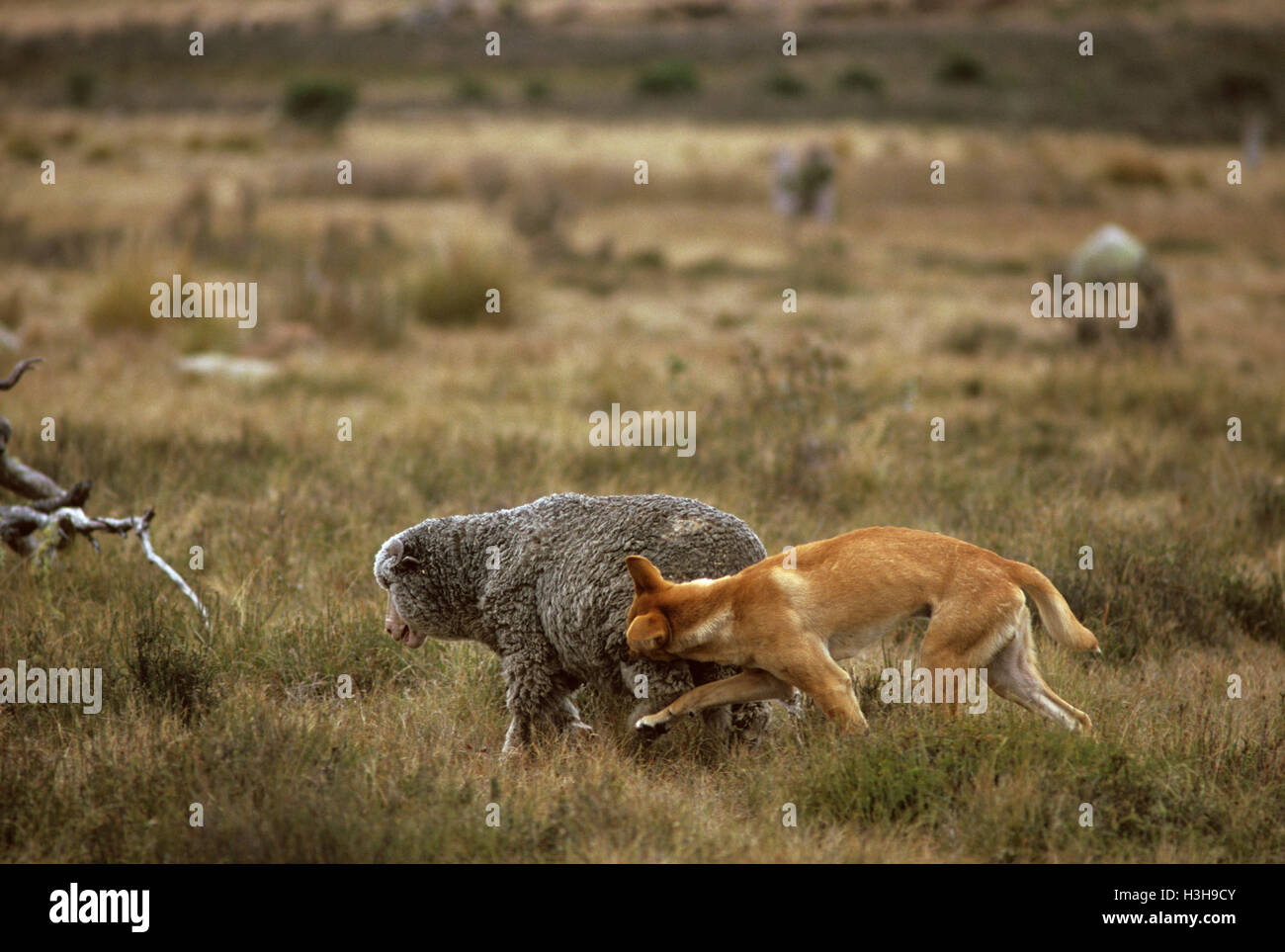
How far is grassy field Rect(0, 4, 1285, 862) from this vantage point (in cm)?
450

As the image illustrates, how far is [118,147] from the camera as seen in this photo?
3278 cm

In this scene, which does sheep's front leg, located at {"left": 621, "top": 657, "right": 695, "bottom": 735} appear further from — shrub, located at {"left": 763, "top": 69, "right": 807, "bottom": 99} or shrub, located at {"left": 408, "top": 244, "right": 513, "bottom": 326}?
shrub, located at {"left": 763, "top": 69, "right": 807, "bottom": 99}

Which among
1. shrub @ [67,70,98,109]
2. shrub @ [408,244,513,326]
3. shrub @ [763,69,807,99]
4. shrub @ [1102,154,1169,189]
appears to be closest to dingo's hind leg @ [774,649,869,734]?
shrub @ [408,244,513,326]

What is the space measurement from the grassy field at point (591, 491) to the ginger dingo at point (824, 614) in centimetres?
38

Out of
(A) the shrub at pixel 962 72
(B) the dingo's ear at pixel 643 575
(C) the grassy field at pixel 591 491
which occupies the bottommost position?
(C) the grassy field at pixel 591 491

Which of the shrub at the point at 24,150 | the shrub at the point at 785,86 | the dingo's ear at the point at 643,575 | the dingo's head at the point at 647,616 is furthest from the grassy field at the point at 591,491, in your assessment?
the shrub at the point at 785,86

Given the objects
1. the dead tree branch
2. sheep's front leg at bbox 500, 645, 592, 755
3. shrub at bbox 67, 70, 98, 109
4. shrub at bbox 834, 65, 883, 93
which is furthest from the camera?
shrub at bbox 834, 65, 883, 93

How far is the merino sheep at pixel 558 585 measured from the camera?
494cm

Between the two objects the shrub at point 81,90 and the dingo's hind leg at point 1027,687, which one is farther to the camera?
the shrub at point 81,90

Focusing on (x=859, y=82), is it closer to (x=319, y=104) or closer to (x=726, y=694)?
(x=319, y=104)

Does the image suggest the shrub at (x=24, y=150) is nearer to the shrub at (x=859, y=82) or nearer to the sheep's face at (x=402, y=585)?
the sheep's face at (x=402, y=585)

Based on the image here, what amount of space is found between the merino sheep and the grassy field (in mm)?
288

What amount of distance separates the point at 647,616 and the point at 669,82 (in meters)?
58.3

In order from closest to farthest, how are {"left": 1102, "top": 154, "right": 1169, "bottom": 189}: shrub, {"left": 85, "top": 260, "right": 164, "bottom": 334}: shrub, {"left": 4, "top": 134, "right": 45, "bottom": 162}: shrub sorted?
{"left": 85, "top": 260, "right": 164, "bottom": 334}: shrub < {"left": 4, "top": 134, "right": 45, "bottom": 162}: shrub < {"left": 1102, "top": 154, "right": 1169, "bottom": 189}: shrub
